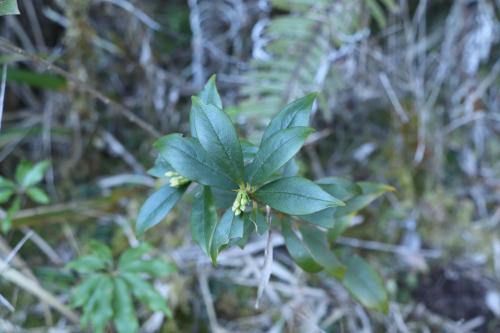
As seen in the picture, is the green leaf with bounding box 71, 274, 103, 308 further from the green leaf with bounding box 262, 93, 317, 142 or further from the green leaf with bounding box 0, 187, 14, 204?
the green leaf with bounding box 262, 93, 317, 142

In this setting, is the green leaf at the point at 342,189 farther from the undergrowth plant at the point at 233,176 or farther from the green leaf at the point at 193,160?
the green leaf at the point at 193,160

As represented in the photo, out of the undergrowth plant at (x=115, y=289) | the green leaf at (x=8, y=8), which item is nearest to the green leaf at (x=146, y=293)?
the undergrowth plant at (x=115, y=289)

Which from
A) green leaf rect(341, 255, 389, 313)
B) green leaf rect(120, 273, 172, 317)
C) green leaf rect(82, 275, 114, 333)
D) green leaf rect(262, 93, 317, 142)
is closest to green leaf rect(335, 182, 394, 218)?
green leaf rect(341, 255, 389, 313)

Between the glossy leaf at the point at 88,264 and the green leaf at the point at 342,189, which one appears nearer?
the green leaf at the point at 342,189

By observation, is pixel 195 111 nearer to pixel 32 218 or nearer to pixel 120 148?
pixel 32 218

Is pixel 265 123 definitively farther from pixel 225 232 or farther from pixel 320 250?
pixel 225 232

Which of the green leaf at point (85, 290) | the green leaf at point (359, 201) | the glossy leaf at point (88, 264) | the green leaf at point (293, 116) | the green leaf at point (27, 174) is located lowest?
the green leaf at point (85, 290)

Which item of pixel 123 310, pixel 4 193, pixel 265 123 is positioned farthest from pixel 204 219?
pixel 265 123

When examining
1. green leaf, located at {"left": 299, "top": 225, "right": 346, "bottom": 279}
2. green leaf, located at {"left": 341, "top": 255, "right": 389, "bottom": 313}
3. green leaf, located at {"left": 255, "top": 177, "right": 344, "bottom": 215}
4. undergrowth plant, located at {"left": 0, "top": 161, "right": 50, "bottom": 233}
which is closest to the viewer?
green leaf, located at {"left": 255, "top": 177, "right": 344, "bottom": 215}
